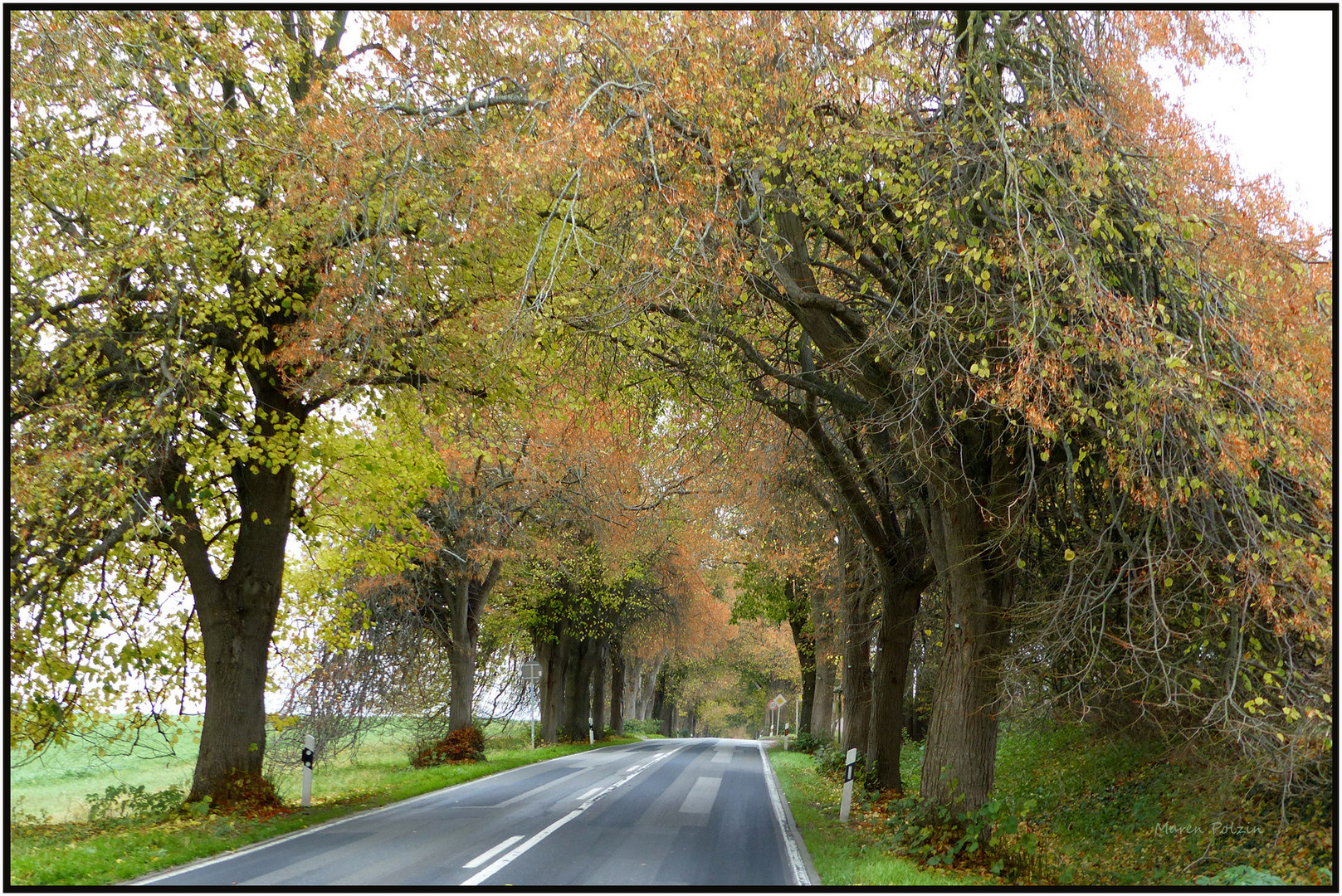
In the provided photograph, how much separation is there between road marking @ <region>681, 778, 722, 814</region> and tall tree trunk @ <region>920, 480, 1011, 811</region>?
4.82 metres

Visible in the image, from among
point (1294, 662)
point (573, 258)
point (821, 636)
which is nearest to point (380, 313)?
point (573, 258)

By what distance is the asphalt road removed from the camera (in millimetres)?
7898

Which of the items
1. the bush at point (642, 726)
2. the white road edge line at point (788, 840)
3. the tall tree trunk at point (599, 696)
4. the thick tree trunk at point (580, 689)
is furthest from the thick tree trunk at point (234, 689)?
the bush at point (642, 726)

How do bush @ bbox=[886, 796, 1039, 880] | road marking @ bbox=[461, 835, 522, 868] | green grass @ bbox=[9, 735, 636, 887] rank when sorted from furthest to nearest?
bush @ bbox=[886, 796, 1039, 880]
road marking @ bbox=[461, 835, 522, 868]
green grass @ bbox=[9, 735, 636, 887]

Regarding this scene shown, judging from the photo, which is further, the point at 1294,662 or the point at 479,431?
the point at 479,431

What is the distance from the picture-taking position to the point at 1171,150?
7.96 m

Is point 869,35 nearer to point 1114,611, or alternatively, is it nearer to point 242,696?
point 1114,611

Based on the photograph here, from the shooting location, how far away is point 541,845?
982 cm

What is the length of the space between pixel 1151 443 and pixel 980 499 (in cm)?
352

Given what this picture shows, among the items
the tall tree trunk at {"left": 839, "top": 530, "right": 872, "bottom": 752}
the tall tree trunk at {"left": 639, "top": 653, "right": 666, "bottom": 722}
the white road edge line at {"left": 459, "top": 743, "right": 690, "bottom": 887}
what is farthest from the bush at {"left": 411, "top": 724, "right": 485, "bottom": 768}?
the tall tree trunk at {"left": 639, "top": 653, "right": 666, "bottom": 722}

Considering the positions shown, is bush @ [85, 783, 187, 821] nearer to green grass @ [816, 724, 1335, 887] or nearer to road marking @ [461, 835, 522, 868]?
road marking @ [461, 835, 522, 868]

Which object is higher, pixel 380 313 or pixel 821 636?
pixel 380 313

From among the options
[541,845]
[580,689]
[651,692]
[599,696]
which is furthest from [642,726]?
[541,845]

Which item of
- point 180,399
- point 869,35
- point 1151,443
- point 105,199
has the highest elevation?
point 869,35
